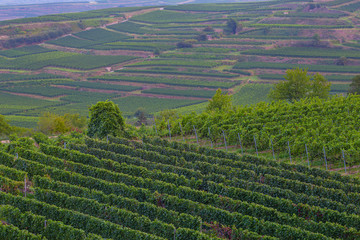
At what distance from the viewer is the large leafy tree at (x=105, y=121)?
43.3 m

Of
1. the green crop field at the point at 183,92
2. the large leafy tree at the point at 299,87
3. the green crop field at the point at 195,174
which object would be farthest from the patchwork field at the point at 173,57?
the large leafy tree at the point at 299,87

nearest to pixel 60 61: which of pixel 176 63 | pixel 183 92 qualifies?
pixel 176 63

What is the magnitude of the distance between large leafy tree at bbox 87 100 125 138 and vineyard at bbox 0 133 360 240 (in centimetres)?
689

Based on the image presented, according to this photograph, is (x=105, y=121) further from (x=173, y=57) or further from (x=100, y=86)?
(x=173, y=57)

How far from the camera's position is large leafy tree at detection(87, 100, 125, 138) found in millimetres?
43312

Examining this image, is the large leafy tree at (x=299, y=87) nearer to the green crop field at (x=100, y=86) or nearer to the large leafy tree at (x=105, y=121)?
the large leafy tree at (x=105, y=121)

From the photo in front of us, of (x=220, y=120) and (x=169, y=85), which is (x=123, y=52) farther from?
(x=220, y=120)

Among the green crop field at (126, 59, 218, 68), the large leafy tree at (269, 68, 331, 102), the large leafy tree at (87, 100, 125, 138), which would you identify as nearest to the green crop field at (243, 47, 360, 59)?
the green crop field at (126, 59, 218, 68)

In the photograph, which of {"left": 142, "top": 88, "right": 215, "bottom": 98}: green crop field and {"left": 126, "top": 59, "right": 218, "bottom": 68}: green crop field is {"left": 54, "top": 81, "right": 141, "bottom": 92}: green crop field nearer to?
{"left": 142, "top": 88, "right": 215, "bottom": 98}: green crop field

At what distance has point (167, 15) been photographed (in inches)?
7028

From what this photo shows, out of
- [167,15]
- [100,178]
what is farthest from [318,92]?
[167,15]

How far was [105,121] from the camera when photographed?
43125 millimetres

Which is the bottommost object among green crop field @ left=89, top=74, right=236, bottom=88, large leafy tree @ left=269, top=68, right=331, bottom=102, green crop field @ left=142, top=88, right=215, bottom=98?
green crop field @ left=142, top=88, right=215, bottom=98

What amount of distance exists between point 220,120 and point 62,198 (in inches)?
815
